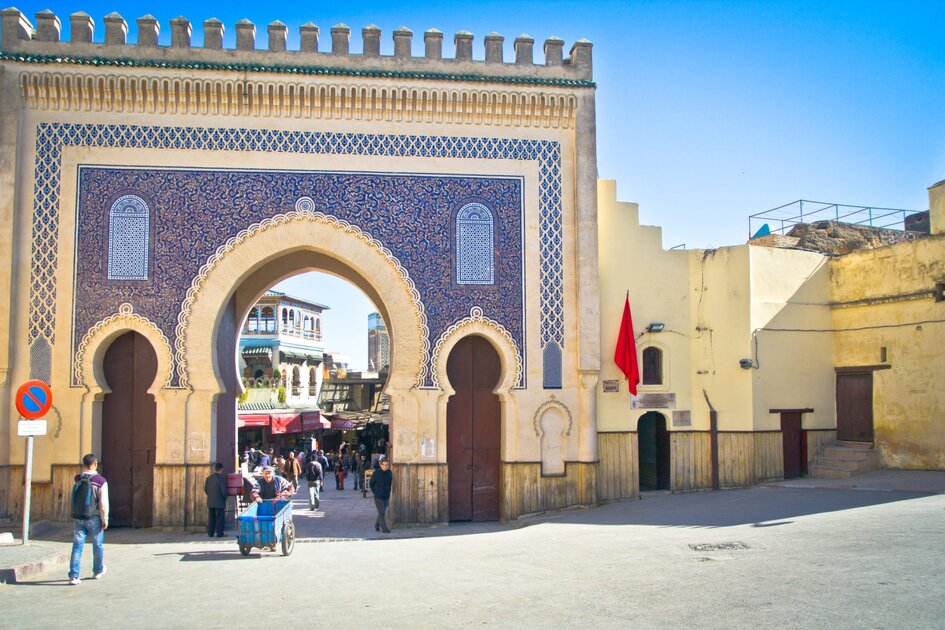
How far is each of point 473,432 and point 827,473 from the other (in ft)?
19.9

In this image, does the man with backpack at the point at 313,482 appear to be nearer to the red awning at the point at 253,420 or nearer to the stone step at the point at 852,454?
the stone step at the point at 852,454

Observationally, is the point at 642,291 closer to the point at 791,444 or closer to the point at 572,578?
the point at 791,444

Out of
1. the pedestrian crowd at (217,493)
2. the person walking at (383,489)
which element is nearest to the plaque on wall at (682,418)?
the pedestrian crowd at (217,493)

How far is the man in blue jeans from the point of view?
7250 millimetres

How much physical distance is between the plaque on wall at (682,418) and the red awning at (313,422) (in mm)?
14981

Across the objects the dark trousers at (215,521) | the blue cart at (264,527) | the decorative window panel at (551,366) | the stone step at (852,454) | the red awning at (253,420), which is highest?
the decorative window panel at (551,366)

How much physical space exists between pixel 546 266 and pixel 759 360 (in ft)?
13.4

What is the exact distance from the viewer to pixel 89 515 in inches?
290

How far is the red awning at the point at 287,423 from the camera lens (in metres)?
24.3

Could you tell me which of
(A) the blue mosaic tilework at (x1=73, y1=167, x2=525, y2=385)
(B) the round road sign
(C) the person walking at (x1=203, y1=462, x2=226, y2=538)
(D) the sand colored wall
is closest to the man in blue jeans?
(B) the round road sign

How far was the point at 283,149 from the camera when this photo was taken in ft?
39.7

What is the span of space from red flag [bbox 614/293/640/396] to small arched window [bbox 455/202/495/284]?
2.25m

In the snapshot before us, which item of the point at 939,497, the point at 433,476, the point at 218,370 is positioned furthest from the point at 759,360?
the point at 218,370

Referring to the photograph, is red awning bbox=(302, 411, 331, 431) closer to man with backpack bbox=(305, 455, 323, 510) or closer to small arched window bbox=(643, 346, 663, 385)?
man with backpack bbox=(305, 455, 323, 510)
